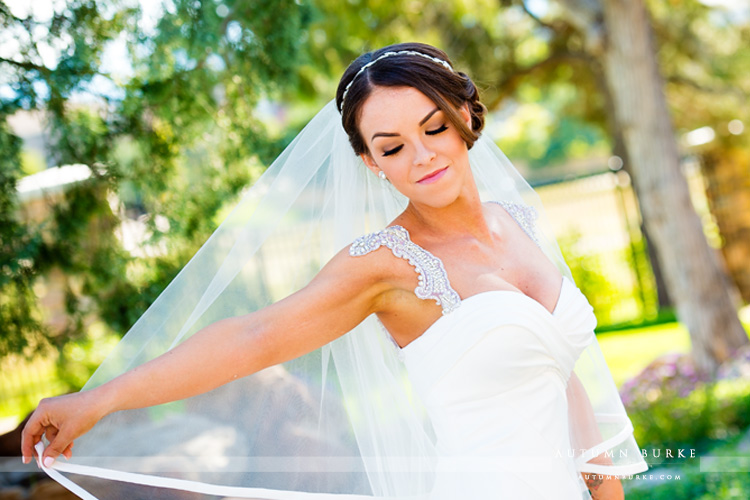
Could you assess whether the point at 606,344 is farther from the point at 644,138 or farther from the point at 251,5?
the point at 251,5

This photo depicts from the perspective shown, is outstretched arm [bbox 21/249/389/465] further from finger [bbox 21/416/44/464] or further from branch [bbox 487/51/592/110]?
branch [bbox 487/51/592/110]

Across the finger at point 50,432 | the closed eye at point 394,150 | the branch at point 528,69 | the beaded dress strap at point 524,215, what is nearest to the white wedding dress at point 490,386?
the closed eye at point 394,150

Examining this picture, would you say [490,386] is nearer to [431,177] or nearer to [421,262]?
[421,262]

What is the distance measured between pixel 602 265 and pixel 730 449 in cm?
640

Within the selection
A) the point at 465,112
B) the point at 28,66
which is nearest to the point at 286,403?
the point at 465,112

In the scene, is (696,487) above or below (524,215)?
below

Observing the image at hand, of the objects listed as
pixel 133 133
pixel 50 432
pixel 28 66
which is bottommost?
pixel 50 432

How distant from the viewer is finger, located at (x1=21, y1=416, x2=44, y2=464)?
1666 mm

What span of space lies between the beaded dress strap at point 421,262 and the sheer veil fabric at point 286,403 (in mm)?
260

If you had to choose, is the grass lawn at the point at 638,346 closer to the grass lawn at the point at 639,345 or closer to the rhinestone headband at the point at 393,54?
the grass lawn at the point at 639,345

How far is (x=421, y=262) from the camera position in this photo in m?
1.94

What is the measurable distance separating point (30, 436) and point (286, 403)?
688 mm

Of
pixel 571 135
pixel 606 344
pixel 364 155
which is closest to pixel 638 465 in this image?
pixel 364 155

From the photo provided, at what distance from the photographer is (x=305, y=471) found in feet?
6.59
